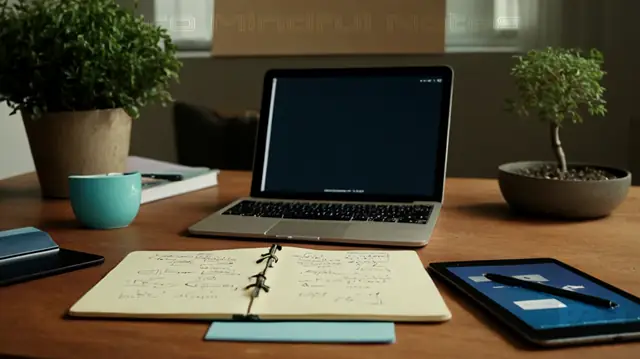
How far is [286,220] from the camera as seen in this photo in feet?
3.50

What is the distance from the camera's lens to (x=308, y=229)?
101 centimetres

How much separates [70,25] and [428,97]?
624 millimetres

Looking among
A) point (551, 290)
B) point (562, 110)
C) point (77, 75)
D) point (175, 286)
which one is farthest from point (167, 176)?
point (551, 290)

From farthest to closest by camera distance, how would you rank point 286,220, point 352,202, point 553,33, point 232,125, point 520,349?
point 553,33, point 232,125, point 352,202, point 286,220, point 520,349

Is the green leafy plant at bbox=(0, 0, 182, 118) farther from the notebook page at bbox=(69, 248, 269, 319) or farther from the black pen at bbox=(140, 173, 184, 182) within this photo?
the notebook page at bbox=(69, 248, 269, 319)

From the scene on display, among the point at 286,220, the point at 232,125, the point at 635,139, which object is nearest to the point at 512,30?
the point at 635,139

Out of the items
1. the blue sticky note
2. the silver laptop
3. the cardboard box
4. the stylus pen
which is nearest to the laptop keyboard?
the silver laptop

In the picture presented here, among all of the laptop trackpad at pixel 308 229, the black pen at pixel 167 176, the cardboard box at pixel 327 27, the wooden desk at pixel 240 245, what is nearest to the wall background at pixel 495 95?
the cardboard box at pixel 327 27

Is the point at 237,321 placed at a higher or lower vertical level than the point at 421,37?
lower

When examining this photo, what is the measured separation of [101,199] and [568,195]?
698 millimetres

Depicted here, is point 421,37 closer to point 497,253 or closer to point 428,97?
point 428,97

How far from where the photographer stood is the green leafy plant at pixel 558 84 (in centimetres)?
106

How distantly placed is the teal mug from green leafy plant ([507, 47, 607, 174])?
Result: 0.62 m

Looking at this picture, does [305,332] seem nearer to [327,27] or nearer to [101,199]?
[101,199]
